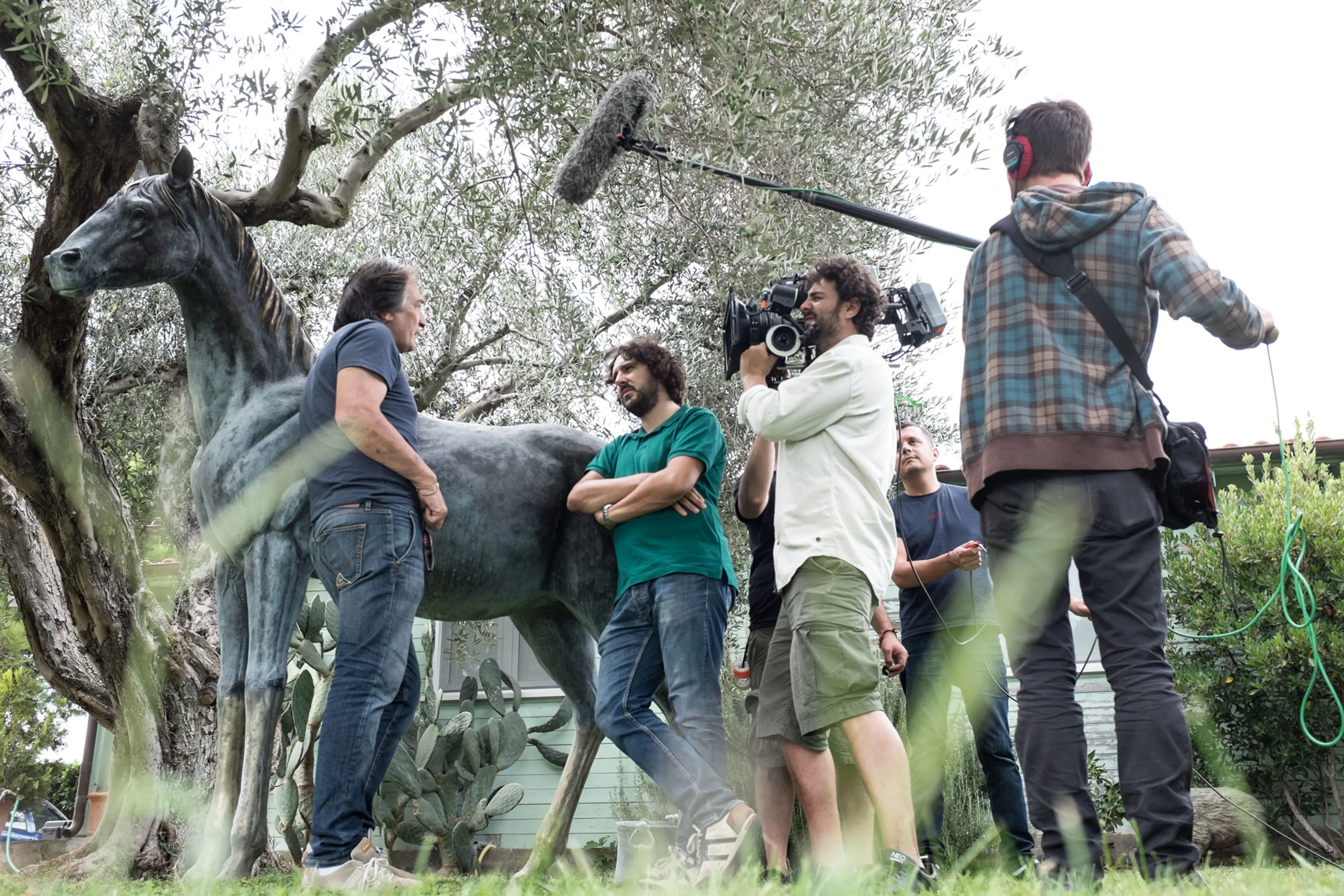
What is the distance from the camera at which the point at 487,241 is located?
5871 millimetres

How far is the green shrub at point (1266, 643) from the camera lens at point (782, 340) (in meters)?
5.74

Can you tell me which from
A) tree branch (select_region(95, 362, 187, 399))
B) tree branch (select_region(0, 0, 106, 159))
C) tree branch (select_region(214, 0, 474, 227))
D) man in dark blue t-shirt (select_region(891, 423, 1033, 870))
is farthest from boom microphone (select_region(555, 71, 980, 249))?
tree branch (select_region(95, 362, 187, 399))

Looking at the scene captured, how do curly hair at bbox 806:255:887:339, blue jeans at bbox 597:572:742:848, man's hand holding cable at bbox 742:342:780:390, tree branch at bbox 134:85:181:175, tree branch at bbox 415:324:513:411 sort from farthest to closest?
tree branch at bbox 415:324:513:411 → tree branch at bbox 134:85:181:175 → man's hand holding cable at bbox 742:342:780:390 → curly hair at bbox 806:255:887:339 → blue jeans at bbox 597:572:742:848

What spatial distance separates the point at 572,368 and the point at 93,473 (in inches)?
132

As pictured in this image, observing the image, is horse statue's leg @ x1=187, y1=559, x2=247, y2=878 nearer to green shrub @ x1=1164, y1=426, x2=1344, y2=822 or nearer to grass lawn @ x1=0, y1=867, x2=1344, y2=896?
grass lawn @ x1=0, y1=867, x2=1344, y2=896

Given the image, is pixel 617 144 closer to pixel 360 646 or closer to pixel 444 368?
pixel 360 646

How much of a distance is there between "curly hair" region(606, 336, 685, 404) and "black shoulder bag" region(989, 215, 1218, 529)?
67.1 inches

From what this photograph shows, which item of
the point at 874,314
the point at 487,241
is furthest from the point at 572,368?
the point at 874,314

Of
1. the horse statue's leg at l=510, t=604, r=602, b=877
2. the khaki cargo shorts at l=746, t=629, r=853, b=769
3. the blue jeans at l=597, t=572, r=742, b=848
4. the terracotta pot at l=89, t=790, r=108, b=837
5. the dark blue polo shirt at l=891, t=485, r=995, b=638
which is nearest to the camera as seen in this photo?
the blue jeans at l=597, t=572, r=742, b=848

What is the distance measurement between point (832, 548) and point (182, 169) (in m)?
2.98

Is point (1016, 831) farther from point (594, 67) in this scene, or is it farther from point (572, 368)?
point (572, 368)

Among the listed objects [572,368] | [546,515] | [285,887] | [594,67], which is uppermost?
[594,67]

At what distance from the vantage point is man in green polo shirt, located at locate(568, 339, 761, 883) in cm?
345

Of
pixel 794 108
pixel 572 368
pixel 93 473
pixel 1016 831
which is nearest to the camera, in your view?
pixel 1016 831
